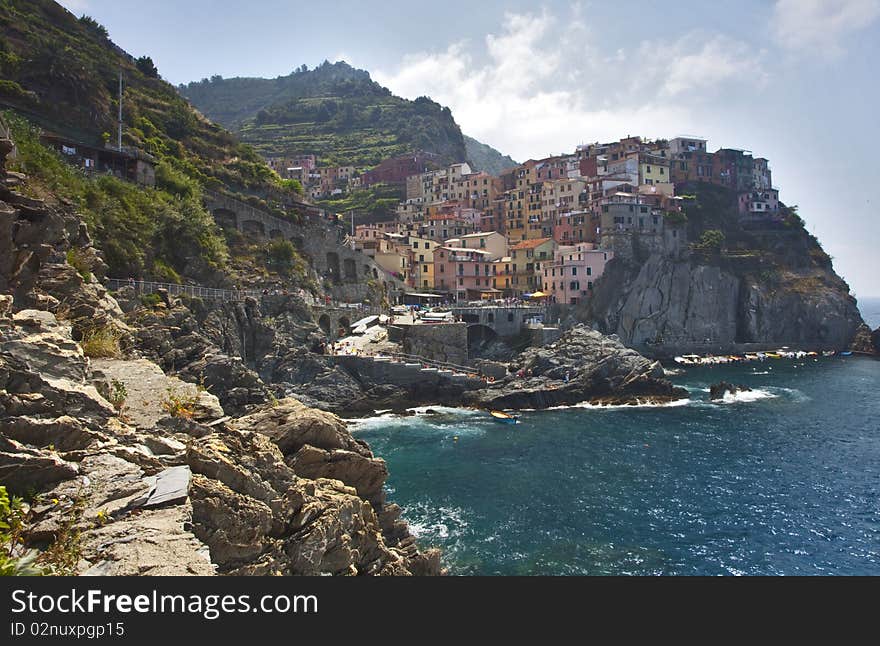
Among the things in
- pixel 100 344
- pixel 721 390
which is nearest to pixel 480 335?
pixel 721 390

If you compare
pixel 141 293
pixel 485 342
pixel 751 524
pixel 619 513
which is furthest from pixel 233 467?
pixel 485 342

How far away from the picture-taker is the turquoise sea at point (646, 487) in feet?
80.3

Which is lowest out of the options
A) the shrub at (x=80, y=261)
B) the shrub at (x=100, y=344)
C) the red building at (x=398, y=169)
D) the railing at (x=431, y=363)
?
the railing at (x=431, y=363)

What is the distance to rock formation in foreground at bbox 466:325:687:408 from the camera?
5491 centimetres

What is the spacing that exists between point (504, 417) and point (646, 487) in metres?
17.1

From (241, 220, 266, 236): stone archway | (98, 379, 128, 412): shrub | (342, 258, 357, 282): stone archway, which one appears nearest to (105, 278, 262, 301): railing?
(241, 220, 266, 236): stone archway

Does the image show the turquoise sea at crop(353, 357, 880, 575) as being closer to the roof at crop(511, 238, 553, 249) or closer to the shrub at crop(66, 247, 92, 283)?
the shrub at crop(66, 247, 92, 283)

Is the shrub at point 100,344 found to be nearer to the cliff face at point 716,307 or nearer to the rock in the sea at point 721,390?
the rock in the sea at point 721,390

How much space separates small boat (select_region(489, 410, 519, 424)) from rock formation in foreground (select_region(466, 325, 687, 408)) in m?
3.37

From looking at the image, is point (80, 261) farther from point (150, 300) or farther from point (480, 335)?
point (480, 335)

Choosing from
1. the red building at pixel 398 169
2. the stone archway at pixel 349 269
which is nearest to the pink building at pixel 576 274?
the stone archway at pixel 349 269

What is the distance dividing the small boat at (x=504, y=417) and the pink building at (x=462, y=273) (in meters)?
39.0
